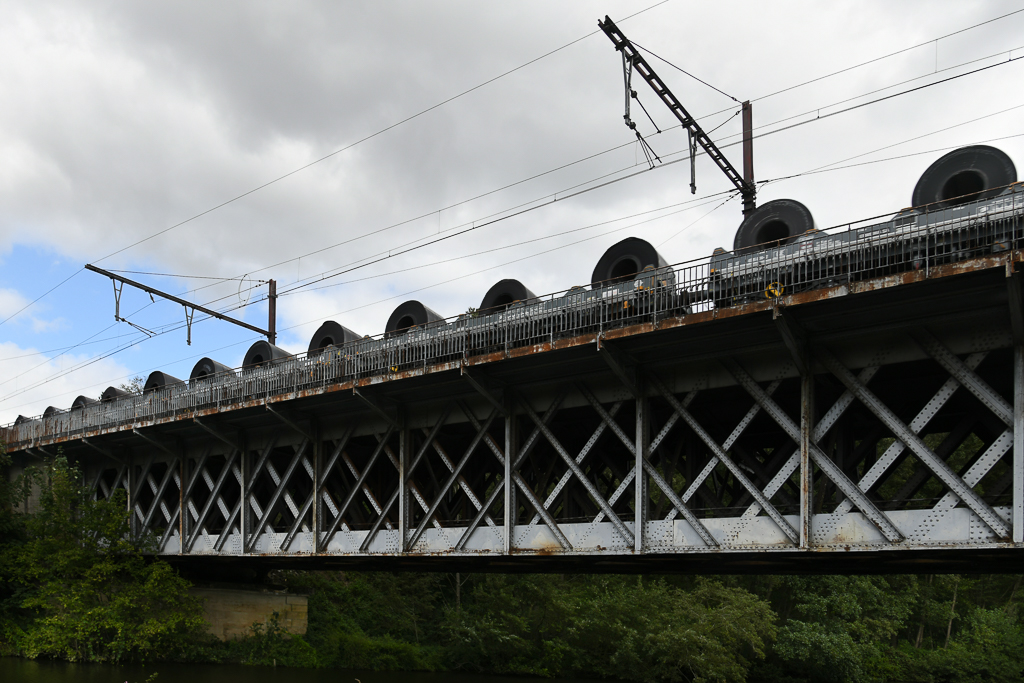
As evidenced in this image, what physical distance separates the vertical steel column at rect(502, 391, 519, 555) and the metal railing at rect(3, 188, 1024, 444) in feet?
5.17

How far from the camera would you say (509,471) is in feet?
65.3

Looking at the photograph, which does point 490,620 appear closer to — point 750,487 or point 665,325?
point 750,487

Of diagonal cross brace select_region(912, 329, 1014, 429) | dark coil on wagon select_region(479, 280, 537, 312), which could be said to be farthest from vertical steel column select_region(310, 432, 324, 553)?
diagonal cross brace select_region(912, 329, 1014, 429)

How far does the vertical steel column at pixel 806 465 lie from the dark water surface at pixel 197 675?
20.2m

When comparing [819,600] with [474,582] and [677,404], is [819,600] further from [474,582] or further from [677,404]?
[677,404]


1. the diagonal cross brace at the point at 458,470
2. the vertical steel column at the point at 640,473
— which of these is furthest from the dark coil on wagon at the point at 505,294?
the vertical steel column at the point at 640,473

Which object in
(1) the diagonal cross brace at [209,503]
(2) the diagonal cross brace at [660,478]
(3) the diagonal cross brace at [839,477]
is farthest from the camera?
(1) the diagonal cross brace at [209,503]

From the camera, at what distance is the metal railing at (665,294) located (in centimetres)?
1423

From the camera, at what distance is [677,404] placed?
17.1 meters

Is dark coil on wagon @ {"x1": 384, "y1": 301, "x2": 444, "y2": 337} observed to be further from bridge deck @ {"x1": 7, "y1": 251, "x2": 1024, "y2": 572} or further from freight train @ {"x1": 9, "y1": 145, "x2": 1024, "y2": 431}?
bridge deck @ {"x1": 7, "y1": 251, "x2": 1024, "y2": 572}

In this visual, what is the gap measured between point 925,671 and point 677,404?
29.0 metres

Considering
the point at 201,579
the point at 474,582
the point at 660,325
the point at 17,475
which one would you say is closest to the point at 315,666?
the point at 201,579

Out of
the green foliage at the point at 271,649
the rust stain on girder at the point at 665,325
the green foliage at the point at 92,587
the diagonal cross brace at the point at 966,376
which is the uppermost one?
the rust stain on girder at the point at 665,325

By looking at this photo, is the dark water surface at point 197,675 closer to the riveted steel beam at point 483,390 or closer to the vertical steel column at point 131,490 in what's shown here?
the vertical steel column at point 131,490
